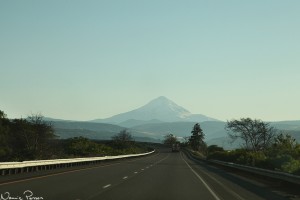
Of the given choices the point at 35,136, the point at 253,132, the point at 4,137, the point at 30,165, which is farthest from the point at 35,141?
the point at 253,132

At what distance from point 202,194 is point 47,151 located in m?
61.6

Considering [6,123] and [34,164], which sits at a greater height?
[6,123]

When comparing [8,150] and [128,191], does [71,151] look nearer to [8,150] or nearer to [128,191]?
[8,150]

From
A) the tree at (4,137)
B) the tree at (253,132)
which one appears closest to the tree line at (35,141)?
the tree at (4,137)

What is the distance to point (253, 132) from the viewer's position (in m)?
115

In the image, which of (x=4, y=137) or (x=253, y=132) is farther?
(x=253, y=132)

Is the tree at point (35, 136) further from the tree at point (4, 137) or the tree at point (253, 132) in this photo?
the tree at point (253, 132)

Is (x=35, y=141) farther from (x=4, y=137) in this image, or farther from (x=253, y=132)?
(x=253, y=132)

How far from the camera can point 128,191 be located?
1977cm

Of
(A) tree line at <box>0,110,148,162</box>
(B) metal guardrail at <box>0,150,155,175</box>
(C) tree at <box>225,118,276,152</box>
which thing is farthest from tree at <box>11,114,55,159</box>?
(C) tree at <box>225,118,276,152</box>

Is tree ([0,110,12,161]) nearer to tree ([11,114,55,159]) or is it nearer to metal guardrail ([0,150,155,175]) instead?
tree ([11,114,55,159])

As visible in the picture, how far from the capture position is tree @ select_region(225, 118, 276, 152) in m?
110

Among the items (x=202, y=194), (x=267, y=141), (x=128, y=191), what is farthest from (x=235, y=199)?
(x=267, y=141)

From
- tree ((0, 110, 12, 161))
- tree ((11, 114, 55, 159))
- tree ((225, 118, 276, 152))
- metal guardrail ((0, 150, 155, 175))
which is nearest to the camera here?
metal guardrail ((0, 150, 155, 175))
